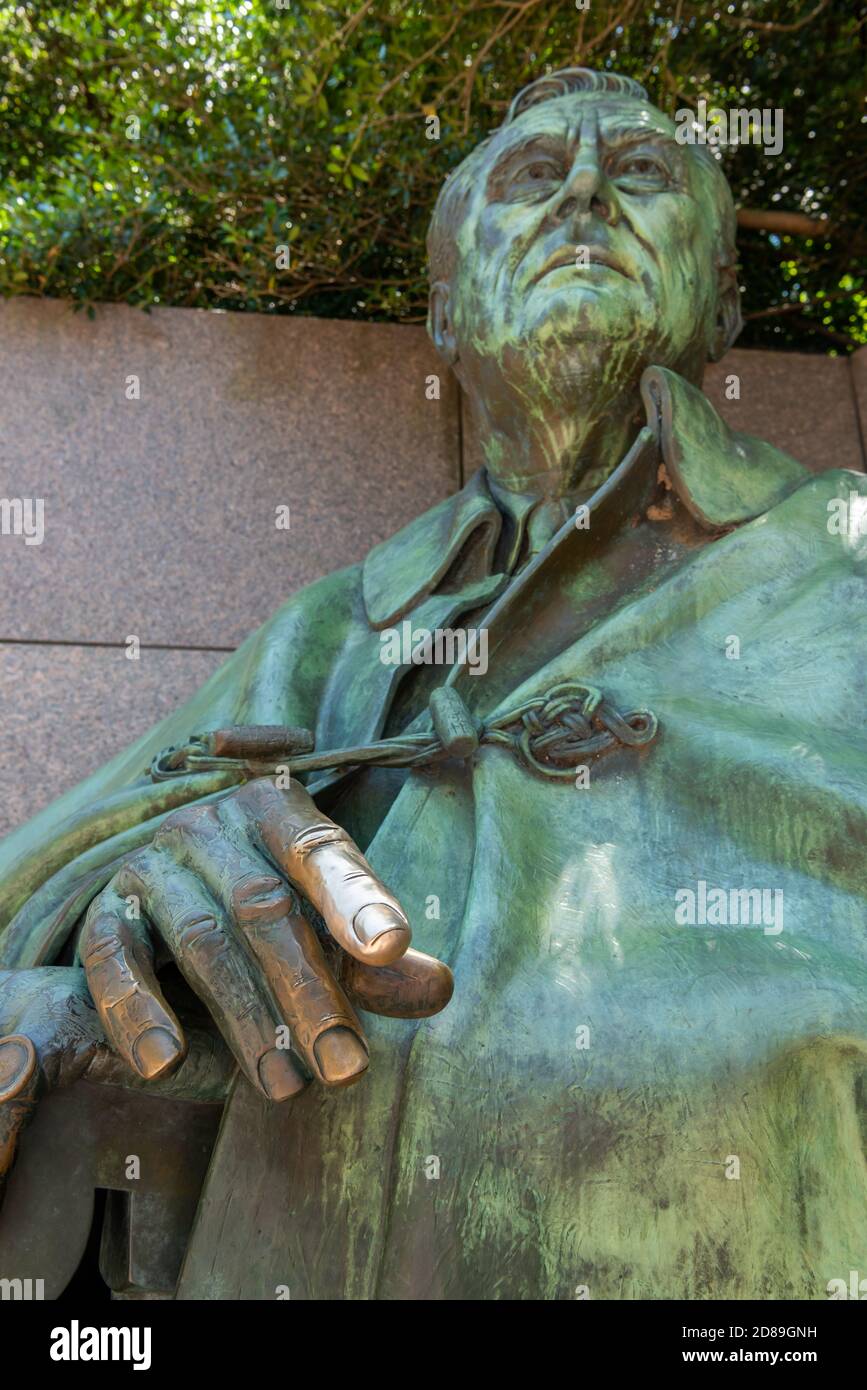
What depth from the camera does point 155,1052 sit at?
2.63 m

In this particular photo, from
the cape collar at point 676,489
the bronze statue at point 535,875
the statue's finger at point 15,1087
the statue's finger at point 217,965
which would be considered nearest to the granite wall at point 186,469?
the bronze statue at point 535,875

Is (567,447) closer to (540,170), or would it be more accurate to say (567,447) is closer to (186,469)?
(540,170)

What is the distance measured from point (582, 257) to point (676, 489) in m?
0.54

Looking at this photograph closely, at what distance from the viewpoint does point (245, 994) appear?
2.70 metres

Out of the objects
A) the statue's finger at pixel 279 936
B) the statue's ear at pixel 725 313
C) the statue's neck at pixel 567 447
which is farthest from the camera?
the statue's ear at pixel 725 313

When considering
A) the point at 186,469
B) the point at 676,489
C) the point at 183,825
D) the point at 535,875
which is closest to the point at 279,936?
the point at 183,825

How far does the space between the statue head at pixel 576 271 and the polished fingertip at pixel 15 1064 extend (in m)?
1.78

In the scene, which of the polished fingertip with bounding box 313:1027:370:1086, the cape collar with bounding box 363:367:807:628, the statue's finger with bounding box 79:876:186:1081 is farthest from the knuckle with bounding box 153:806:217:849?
the cape collar with bounding box 363:367:807:628

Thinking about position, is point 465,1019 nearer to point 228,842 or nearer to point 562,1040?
point 562,1040

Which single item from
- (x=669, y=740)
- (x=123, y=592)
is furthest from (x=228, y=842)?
(x=123, y=592)

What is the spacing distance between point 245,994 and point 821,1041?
866 millimetres

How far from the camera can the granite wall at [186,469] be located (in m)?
4.73

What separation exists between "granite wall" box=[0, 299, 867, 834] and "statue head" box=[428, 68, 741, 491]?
36.6 inches

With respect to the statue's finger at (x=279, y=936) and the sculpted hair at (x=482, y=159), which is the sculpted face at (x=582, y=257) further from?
the statue's finger at (x=279, y=936)
